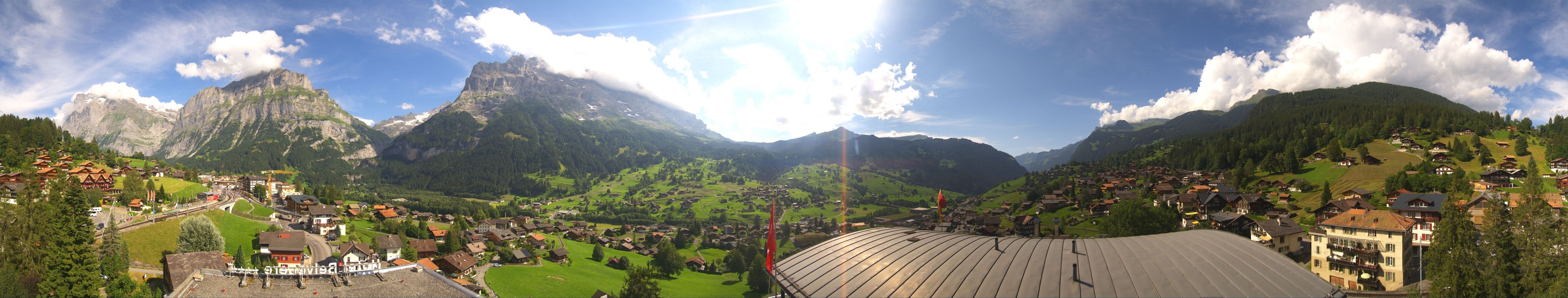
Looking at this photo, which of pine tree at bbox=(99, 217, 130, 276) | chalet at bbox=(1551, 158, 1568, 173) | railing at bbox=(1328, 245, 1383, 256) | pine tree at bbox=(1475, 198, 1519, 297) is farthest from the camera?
chalet at bbox=(1551, 158, 1568, 173)

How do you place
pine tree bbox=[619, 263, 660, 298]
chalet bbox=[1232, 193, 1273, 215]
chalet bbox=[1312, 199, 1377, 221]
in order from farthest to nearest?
chalet bbox=[1232, 193, 1273, 215]
pine tree bbox=[619, 263, 660, 298]
chalet bbox=[1312, 199, 1377, 221]

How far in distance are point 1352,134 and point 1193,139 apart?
3123cm

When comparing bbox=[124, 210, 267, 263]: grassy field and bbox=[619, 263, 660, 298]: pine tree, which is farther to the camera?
bbox=[619, 263, 660, 298]: pine tree

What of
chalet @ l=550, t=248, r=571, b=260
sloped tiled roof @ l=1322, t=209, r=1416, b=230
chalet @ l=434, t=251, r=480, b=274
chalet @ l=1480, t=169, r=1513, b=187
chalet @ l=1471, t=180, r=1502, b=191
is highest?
chalet @ l=1480, t=169, r=1513, b=187

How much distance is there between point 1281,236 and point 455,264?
6743 cm

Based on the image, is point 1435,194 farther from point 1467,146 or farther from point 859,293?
point 859,293

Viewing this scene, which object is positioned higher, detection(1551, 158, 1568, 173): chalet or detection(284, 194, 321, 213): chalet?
detection(1551, 158, 1568, 173): chalet

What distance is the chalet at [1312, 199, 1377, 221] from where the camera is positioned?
42281mm

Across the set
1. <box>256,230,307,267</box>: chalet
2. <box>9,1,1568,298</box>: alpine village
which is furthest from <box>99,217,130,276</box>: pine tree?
<box>256,230,307,267</box>: chalet

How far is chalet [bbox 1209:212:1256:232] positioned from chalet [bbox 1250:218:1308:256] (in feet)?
14.7

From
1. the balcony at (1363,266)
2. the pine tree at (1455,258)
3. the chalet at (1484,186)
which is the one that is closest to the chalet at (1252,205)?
the chalet at (1484,186)

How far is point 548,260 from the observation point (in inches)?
2356

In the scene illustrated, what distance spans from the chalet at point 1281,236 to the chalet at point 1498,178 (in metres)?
29.3

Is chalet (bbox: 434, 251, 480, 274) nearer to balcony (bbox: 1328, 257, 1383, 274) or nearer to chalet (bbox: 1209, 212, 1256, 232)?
balcony (bbox: 1328, 257, 1383, 274)
